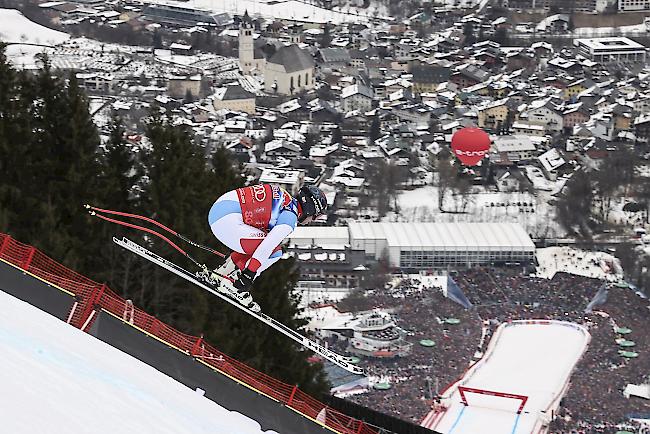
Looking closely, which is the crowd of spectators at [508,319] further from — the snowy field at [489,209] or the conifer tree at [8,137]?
the conifer tree at [8,137]

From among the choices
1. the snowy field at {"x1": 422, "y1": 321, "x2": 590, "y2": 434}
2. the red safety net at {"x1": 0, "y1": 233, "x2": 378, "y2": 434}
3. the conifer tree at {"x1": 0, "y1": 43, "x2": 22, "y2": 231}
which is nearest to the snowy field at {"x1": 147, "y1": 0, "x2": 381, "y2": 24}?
the snowy field at {"x1": 422, "y1": 321, "x2": 590, "y2": 434}

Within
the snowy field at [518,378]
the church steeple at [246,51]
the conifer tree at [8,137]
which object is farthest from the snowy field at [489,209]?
the church steeple at [246,51]

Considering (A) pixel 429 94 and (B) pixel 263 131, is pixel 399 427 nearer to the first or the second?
(B) pixel 263 131

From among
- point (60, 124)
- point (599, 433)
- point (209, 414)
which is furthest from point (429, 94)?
point (209, 414)

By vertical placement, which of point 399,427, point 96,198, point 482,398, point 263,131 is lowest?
point 263,131

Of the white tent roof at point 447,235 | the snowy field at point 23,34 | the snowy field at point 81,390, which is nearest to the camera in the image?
the snowy field at point 81,390

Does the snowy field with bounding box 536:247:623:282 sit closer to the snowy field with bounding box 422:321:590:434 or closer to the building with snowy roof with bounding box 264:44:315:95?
the snowy field with bounding box 422:321:590:434

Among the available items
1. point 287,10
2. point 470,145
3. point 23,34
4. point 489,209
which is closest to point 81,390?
point 470,145
